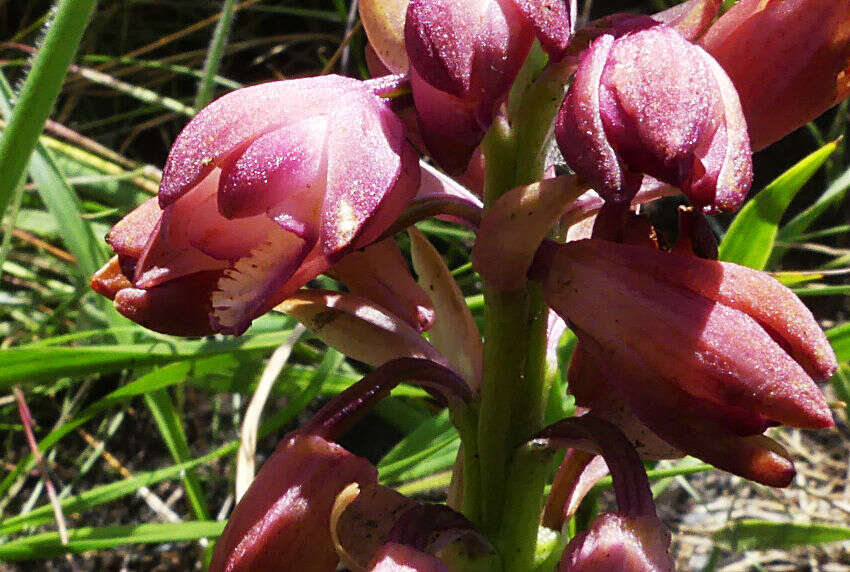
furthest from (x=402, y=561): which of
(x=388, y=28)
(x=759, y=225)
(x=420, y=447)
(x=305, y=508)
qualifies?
(x=759, y=225)

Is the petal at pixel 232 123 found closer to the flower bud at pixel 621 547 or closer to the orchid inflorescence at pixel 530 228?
the orchid inflorescence at pixel 530 228

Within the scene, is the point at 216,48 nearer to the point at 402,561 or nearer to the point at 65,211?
the point at 65,211

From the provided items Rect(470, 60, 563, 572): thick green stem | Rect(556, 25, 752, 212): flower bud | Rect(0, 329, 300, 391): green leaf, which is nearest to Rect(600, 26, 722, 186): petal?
Rect(556, 25, 752, 212): flower bud

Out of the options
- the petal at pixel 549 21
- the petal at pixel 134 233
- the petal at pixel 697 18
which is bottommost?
the petal at pixel 134 233

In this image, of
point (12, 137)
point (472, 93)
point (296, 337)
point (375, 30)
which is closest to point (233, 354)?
point (296, 337)

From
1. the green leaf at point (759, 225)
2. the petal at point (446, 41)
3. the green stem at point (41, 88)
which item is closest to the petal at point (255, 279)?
the petal at point (446, 41)

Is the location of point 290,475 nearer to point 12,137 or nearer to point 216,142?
point 216,142

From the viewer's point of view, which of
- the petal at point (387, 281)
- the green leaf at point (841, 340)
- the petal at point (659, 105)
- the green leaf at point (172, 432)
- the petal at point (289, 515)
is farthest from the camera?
the green leaf at point (172, 432)

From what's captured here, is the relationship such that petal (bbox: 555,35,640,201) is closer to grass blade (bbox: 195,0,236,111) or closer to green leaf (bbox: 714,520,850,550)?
grass blade (bbox: 195,0,236,111)
